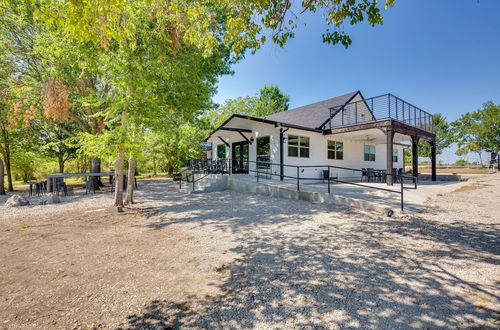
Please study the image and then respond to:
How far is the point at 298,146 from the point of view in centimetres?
1355

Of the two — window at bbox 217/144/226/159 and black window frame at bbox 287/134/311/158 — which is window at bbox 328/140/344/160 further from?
window at bbox 217/144/226/159

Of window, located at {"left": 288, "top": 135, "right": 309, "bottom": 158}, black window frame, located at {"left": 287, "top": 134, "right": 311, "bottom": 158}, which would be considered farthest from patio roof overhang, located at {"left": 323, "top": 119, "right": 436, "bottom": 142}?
window, located at {"left": 288, "top": 135, "right": 309, "bottom": 158}

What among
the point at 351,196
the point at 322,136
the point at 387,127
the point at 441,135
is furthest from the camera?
the point at 441,135

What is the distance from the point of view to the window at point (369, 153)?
17930mm

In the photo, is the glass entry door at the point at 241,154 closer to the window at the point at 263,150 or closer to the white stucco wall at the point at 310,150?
the white stucco wall at the point at 310,150

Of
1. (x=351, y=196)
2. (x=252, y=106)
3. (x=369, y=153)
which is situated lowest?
(x=351, y=196)

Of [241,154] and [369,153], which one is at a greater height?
[369,153]

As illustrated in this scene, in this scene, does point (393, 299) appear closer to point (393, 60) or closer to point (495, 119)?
point (393, 60)

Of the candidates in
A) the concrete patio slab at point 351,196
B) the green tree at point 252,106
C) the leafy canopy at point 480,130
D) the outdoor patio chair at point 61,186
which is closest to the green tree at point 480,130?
the leafy canopy at point 480,130

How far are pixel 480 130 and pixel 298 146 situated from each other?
43.5 meters

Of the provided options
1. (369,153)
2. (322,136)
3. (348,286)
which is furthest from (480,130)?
(348,286)

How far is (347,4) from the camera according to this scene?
4.47 m

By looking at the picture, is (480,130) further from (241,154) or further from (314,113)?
(241,154)

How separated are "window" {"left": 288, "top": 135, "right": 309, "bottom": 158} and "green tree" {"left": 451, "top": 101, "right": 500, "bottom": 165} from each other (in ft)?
135
